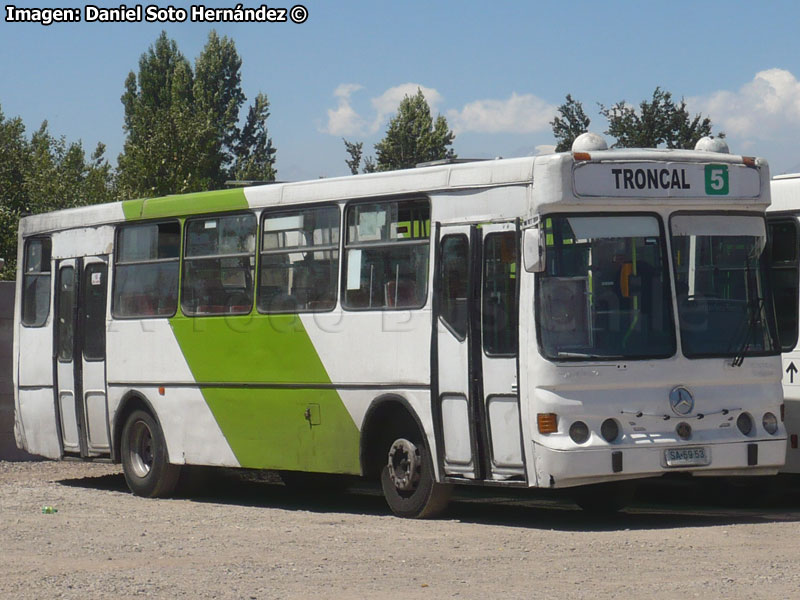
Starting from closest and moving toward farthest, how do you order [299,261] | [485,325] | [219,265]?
[485,325] < [299,261] < [219,265]

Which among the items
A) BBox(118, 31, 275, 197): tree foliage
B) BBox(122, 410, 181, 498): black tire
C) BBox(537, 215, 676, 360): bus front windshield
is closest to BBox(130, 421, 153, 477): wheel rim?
BBox(122, 410, 181, 498): black tire

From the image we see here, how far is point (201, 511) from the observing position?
594 inches

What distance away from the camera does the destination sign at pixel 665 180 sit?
12.6m

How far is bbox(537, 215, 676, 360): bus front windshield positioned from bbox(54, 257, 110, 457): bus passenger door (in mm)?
7153

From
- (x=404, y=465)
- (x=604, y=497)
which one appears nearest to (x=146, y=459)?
(x=404, y=465)

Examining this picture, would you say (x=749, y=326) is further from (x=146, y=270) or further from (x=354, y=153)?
(x=354, y=153)

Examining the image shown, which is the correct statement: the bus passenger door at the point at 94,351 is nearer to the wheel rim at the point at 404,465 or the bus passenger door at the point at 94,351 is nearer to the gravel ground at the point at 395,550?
the gravel ground at the point at 395,550

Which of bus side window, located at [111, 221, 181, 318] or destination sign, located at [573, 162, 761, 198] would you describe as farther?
bus side window, located at [111, 221, 181, 318]

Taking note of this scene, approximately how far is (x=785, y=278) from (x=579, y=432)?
318 centimetres

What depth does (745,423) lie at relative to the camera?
1287 cm

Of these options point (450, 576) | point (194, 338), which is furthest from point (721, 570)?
point (194, 338)

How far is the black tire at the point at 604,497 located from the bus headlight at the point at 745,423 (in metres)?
1.48

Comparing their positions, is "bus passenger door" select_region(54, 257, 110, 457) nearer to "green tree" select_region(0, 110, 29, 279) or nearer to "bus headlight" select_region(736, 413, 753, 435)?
"bus headlight" select_region(736, 413, 753, 435)

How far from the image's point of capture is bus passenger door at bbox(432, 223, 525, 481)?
12.7m
